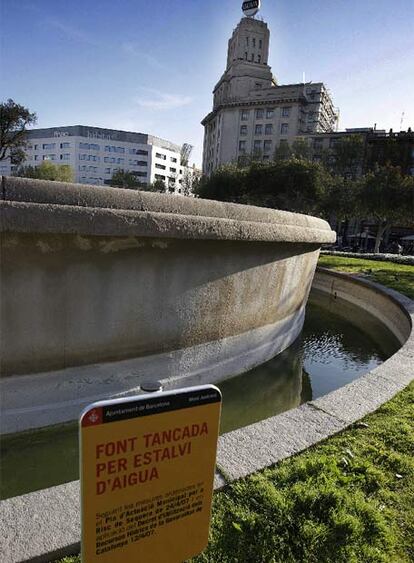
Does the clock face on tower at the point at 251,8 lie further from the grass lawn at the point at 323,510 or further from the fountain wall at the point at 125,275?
the grass lawn at the point at 323,510

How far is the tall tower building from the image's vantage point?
73812 millimetres

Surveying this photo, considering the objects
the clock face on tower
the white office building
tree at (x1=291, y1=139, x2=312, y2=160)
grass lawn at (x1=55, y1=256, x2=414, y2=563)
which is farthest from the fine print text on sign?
the clock face on tower

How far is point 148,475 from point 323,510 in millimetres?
1549

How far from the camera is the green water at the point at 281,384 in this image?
3824 millimetres

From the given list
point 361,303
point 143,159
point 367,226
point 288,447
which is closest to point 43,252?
point 288,447

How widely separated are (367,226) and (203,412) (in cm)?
5860

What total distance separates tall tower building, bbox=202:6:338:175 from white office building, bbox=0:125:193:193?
16760 millimetres

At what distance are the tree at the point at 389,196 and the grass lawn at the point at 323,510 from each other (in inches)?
1231

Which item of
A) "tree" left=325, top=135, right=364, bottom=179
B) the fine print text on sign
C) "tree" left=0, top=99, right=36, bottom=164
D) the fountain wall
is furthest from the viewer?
"tree" left=325, top=135, right=364, bottom=179

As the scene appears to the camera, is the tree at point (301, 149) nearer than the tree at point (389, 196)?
No

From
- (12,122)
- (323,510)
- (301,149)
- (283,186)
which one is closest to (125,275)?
(323,510)

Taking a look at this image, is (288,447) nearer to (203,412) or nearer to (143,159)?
(203,412)

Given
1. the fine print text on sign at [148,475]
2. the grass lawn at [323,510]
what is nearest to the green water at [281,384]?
the grass lawn at [323,510]

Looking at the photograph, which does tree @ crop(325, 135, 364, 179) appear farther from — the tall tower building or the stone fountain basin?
the stone fountain basin
